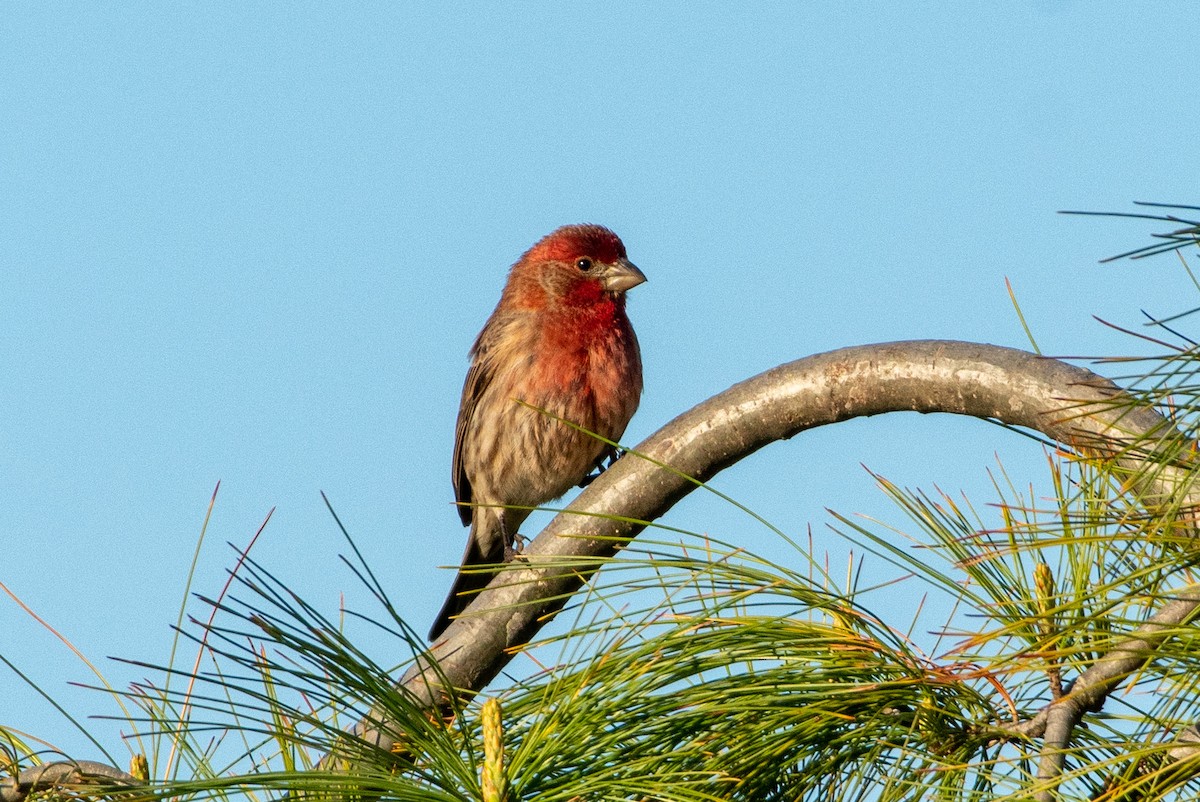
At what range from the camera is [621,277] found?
6281 millimetres

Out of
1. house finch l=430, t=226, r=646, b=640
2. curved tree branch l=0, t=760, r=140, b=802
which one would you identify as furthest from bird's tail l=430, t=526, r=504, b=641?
curved tree branch l=0, t=760, r=140, b=802

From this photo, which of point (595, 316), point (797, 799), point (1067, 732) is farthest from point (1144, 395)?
point (595, 316)

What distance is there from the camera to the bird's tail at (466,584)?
6309 mm

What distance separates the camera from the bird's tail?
20.7ft

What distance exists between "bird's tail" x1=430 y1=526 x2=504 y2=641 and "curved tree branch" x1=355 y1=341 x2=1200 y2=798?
257 cm

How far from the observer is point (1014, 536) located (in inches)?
107

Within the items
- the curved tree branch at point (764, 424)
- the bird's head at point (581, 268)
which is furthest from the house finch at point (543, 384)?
the curved tree branch at point (764, 424)

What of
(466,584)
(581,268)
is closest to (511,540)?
(466,584)

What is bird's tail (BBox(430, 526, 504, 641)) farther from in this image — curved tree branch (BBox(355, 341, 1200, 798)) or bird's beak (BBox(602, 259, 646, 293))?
curved tree branch (BBox(355, 341, 1200, 798))

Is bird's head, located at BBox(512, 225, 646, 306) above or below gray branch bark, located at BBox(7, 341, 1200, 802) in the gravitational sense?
above

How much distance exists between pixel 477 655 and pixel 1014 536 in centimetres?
149

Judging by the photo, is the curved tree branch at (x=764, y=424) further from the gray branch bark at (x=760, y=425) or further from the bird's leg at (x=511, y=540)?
the bird's leg at (x=511, y=540)

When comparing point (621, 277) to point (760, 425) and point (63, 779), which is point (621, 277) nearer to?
point (760, 425)

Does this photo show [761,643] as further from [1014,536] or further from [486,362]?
[486,362]
